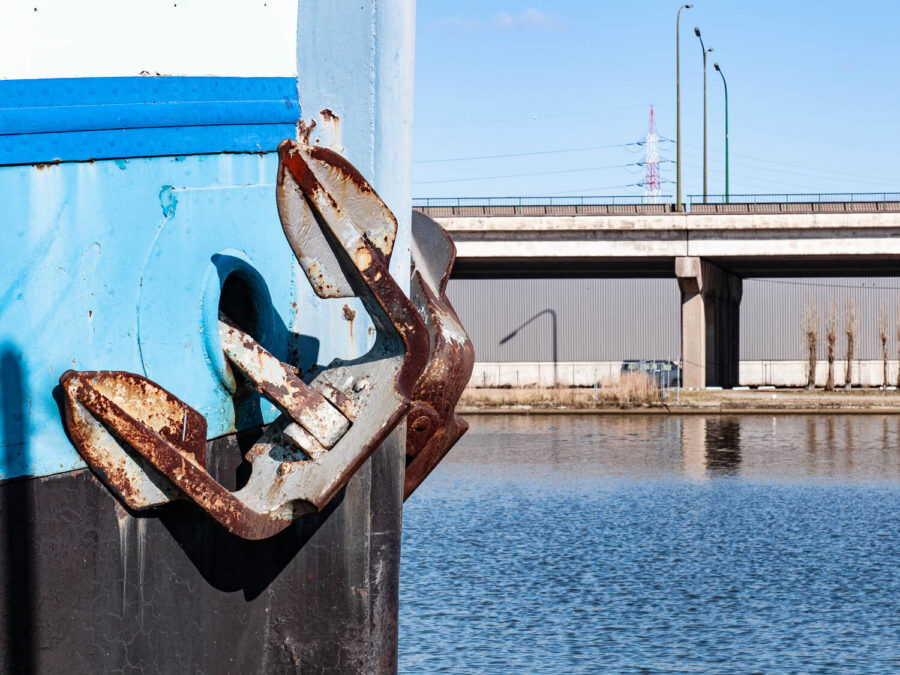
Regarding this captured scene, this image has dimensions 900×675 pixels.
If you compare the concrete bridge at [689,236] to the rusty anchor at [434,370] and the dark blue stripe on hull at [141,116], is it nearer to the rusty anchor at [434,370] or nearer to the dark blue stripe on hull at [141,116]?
the rusty anchor at [434,370]

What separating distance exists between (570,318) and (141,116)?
41818 mm

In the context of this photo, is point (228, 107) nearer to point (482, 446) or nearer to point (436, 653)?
point (436, 653)

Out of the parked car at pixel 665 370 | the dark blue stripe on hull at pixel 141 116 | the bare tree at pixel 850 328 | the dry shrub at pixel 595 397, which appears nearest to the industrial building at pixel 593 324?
the parked car at pixel 665 370

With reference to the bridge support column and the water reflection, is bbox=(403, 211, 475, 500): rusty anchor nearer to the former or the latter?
the water reflection

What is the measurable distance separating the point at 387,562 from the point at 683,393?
3397 centimetres

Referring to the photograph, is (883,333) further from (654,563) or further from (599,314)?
(654,563)

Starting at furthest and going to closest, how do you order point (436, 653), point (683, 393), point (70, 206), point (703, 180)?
point (703, 180) < point (683, 393) < point (436, 653) < point (70, 206)

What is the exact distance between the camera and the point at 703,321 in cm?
4081

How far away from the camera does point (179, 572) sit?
3684 mm

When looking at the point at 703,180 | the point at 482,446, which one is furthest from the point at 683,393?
the point at 482,446

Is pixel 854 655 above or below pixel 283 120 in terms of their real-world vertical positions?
below

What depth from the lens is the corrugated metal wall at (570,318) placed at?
44.7 metres

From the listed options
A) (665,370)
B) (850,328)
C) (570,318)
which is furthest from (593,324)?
(850,328)

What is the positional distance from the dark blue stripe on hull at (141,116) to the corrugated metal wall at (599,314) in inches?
1594
